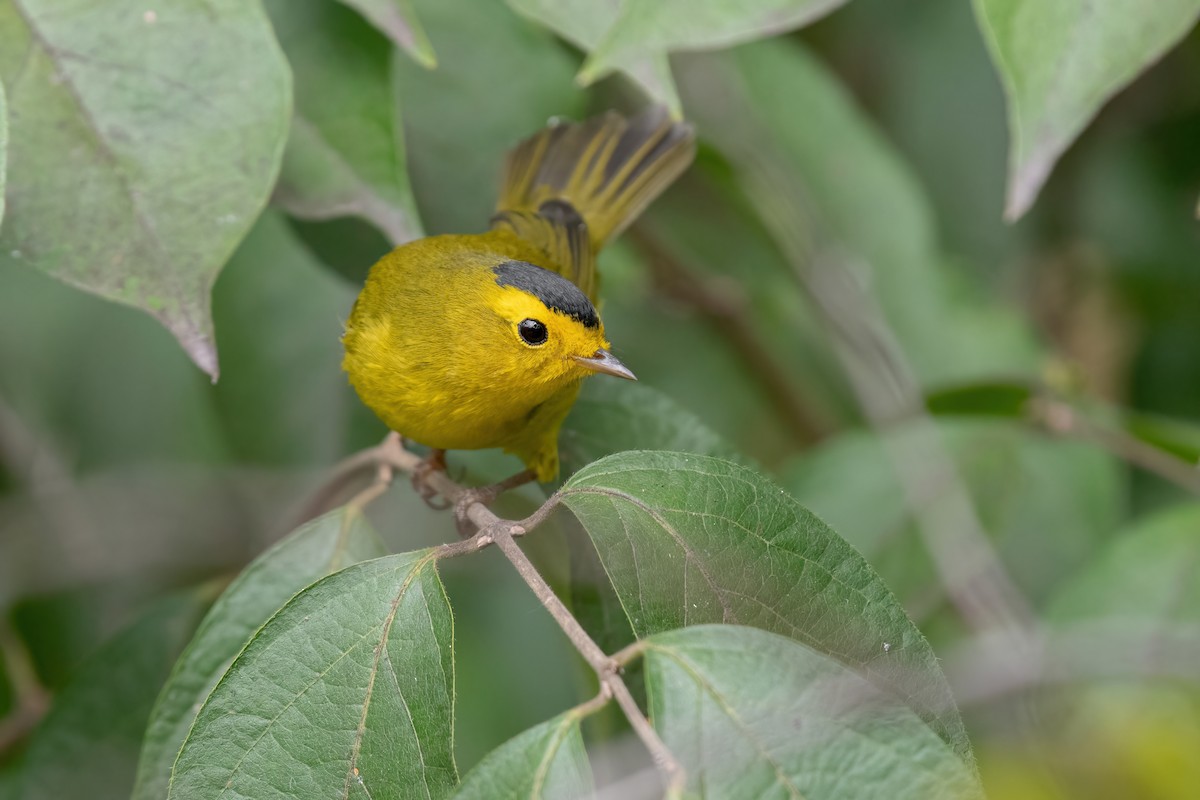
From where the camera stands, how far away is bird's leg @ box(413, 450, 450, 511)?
6.91ft

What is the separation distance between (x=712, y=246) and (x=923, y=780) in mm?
2798

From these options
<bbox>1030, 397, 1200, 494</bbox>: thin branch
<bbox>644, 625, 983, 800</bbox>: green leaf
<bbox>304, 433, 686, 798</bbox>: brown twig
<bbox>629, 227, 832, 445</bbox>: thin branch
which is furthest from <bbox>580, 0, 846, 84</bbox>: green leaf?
<bbox>629, 227, 832, 445</bbox>: thin branch

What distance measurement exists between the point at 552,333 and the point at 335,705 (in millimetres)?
1002

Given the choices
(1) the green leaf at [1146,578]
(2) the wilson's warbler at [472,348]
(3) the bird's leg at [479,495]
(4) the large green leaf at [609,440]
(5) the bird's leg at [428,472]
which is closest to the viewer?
(4) the large green leaf at [609,440]

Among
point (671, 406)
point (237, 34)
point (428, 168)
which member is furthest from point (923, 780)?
point (428, 168)

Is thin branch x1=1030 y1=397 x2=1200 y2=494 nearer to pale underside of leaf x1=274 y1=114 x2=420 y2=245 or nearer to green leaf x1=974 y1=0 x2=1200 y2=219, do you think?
green leaf x1=974 y1=0 x2=1200 y2=219

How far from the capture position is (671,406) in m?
2.05

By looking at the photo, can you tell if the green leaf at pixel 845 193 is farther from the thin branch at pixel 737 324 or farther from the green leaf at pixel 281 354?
the green leaf at pixel 281 354

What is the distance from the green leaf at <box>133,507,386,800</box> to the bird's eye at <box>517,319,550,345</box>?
0.53 m

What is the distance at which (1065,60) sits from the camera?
5.43ft

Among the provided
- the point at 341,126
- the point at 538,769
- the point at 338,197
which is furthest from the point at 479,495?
the point at 538,769

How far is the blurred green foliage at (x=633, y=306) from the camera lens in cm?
165

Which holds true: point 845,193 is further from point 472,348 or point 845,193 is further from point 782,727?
point 782,727

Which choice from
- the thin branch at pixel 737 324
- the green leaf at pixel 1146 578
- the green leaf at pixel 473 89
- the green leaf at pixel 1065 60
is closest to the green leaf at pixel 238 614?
the green leaf at pixel 473 89
